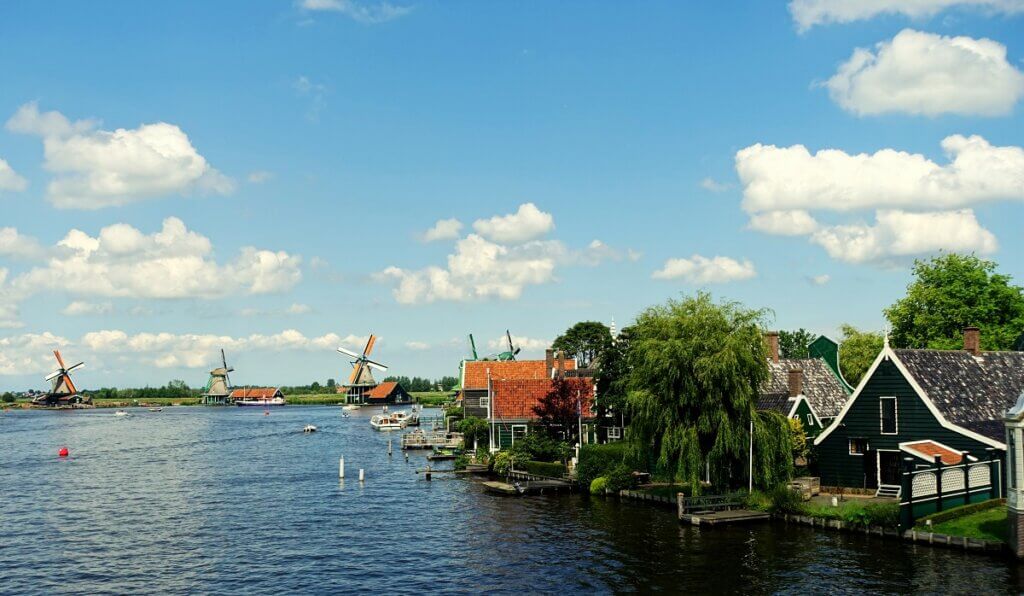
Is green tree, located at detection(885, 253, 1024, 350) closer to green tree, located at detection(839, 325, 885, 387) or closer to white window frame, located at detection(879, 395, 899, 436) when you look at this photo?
green tree, located at detection(839, 325, 885, 387)

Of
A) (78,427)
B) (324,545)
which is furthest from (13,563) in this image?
(78,427)

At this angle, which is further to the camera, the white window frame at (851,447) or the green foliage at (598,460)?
the green foliage at (598,460)

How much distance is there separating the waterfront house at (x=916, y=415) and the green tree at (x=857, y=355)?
42.8 meters

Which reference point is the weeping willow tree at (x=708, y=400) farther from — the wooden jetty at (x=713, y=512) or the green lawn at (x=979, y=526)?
the green lawn at (x=979, y=526)

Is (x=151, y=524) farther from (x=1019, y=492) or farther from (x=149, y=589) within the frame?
(x=1019, y=492)

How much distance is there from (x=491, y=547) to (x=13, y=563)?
26.0 m

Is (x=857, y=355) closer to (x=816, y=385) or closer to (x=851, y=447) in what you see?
(x=816, y=385)

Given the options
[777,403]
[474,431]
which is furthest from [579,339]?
[777,403]

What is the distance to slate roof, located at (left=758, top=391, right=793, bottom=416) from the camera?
2287 inches

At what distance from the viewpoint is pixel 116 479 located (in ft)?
259

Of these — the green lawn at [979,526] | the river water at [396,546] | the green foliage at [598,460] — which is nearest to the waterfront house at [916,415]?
the green lawn at [979,526]

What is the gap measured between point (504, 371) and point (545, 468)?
1355 inches

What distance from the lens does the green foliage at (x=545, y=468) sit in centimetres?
6562

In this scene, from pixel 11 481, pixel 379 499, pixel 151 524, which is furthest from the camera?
pixel 11 481
